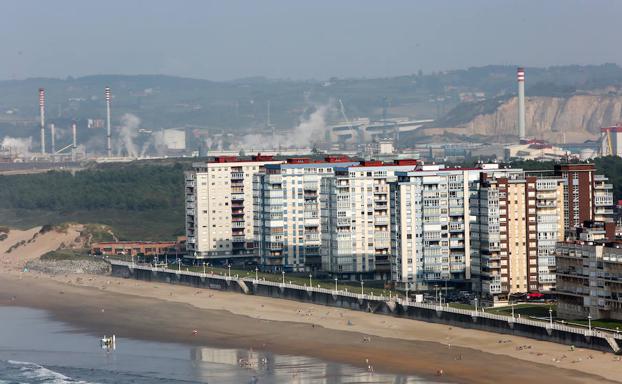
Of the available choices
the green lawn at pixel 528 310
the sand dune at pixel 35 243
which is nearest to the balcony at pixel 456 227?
the green lawn at pixel 528 310

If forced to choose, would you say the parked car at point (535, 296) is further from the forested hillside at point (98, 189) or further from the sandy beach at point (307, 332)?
the forested hillside at point (98, 189)

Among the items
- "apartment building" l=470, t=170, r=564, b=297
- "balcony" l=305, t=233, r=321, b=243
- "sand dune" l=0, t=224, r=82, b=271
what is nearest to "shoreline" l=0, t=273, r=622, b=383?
"apartment building" l=470, t=170, r=564, b=297

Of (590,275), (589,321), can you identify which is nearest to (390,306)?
(590,275)

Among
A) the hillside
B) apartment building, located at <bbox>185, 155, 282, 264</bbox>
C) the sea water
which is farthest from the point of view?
the hillside

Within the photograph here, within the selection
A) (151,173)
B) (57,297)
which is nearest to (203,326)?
(57,297)

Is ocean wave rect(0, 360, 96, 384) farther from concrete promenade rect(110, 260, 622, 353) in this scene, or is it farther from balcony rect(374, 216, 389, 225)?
balcony rect(374, 216, 389, 225)

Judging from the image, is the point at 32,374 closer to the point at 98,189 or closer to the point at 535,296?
the point at 535,296
